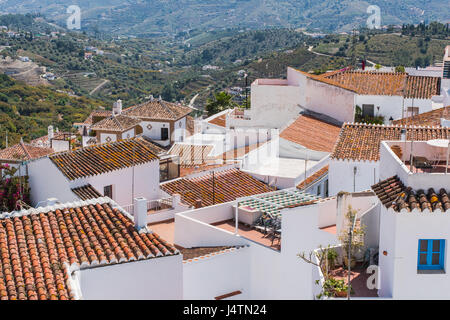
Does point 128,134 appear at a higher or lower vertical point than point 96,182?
lower

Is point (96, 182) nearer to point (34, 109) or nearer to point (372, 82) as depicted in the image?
point (372, 82)

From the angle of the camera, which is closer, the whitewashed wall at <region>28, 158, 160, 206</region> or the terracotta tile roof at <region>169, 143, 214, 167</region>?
the whitewashed wall at <region>28, 158, 160, 206</region>

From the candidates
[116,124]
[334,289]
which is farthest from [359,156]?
[116,124]

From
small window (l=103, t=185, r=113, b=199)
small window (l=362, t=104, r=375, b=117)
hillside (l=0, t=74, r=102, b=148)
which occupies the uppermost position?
small window (l=362, t=104, r=375, b=117)

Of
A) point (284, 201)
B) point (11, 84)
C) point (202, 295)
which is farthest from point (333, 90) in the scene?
point (11, 84)

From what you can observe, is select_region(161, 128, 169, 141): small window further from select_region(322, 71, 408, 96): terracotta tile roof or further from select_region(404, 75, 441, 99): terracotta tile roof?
select_region(404, 75, 441, 99): terracotta tile roof

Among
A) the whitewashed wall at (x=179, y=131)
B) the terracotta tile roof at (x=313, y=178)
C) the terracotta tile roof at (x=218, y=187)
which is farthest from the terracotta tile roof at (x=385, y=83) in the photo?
the terracotta tile roof at (x=218, y=187)

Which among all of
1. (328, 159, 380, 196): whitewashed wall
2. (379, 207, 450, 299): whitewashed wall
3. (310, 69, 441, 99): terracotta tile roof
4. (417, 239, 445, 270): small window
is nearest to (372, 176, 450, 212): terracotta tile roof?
(379, 207, 450, 299): whitewashed wall
